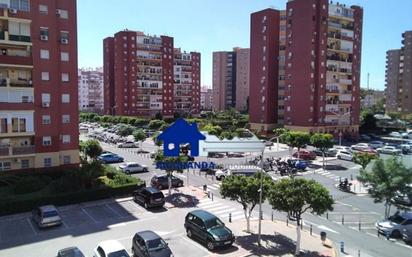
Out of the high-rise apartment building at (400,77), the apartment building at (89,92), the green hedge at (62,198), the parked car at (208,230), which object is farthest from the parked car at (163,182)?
the apartment building at (89,92)

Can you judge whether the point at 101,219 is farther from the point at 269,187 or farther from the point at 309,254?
the point at 309,254

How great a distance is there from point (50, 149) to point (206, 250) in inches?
954

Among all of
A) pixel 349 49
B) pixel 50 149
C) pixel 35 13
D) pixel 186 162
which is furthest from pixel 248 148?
pixel 349 49

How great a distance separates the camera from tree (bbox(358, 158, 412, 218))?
26.2 metres

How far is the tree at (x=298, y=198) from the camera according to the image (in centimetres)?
2102

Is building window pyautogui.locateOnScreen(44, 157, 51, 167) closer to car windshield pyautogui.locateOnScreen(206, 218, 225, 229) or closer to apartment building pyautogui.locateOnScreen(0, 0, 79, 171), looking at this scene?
apartment building pyautogui.locateOnScreen(0, 0, 79, 171)

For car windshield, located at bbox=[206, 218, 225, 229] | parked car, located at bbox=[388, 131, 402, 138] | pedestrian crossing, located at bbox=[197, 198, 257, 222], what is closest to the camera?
car windshield, located at bbox=[206, 218, 225, 229]

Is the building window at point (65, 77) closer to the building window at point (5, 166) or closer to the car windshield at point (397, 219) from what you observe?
the building window at point (5, 166)

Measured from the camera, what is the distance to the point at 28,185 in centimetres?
3231

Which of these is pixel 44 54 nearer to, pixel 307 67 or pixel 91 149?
pixel 91 149

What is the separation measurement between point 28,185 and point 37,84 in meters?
11.1

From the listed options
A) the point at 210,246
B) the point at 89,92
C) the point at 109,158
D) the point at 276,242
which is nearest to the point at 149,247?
the point at 210,246

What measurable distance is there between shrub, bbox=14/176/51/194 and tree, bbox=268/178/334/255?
22.7m

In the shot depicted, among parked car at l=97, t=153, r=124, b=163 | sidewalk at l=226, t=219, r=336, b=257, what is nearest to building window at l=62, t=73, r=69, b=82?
parked car at l=97, t=153, r=124, b=163
